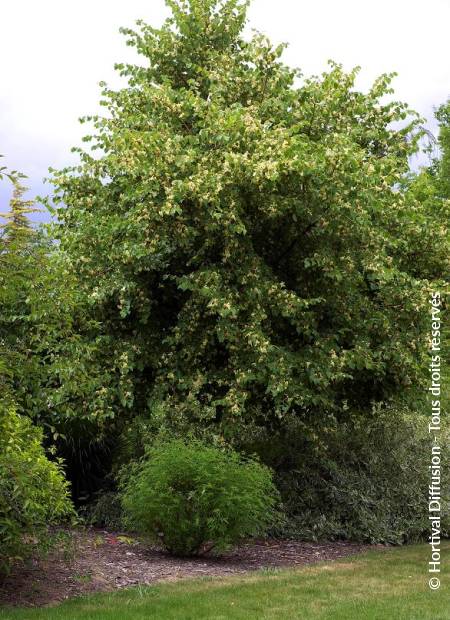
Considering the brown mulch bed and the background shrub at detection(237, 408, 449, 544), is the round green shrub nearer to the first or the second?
the brown mulch bed

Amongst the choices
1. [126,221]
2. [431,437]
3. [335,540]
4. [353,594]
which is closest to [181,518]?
[353,594]

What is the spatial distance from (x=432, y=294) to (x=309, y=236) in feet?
7.03

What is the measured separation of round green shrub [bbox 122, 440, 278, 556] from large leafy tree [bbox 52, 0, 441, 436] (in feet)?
3.91

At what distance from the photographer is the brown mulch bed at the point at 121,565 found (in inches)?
319

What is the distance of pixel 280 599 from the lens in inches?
308

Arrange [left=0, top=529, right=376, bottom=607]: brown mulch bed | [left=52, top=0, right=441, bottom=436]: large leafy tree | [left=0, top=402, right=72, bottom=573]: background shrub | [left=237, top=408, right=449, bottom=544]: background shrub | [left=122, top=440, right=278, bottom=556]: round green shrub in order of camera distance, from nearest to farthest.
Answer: [left=0, top=402, right=72, bottom=573]: background shrub → [left=0, top=529, right=376, bottom=607]: brown mulch bed → [left=122, top=440, right=278, bottom=556]: round green shrub → [left=52, top=0, right=441, bottom=436]: large leafy tree → [left=237, top=408, right=449, bottom=544]: background shrub

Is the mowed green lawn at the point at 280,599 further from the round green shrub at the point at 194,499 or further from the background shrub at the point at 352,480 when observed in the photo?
the background shrub at the point at 352,480

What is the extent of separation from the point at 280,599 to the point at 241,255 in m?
5.30

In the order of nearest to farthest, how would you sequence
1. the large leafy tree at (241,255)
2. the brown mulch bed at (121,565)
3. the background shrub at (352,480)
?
the brown mulch bed at (121,565) < the large leafy tree at (241,255) < the background shrub at (352,480)

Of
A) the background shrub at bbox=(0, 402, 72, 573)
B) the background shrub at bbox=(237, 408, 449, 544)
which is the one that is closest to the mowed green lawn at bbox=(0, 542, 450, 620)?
the background shrub at bbox=(0, 402, 72, 573)

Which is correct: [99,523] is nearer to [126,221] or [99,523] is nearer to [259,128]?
[126,221]

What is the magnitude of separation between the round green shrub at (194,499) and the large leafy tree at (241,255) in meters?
1.19

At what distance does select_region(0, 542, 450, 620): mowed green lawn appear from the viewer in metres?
7.14

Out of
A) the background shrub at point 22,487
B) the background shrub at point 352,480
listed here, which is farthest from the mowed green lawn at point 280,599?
the background shrub at point 352,480
